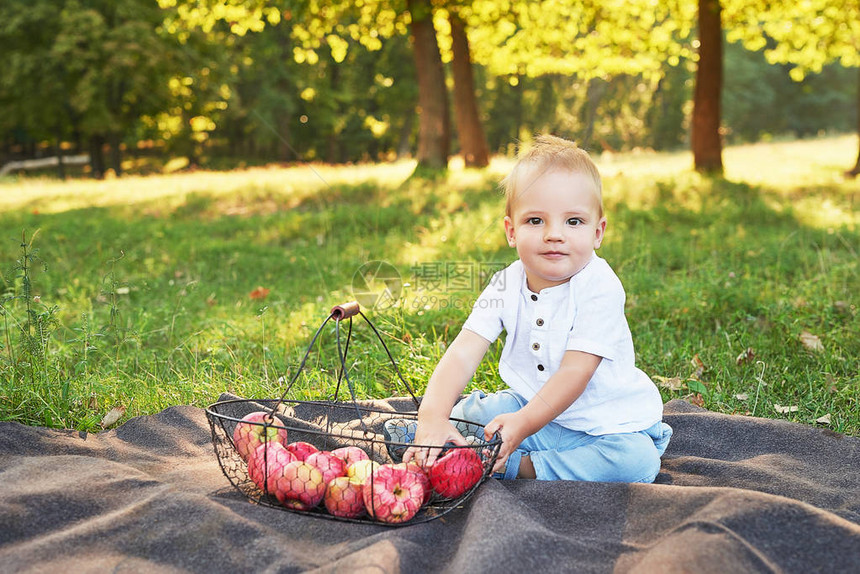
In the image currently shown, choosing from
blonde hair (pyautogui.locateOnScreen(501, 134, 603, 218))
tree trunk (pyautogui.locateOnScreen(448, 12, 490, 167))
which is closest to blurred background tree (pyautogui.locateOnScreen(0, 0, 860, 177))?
tree trunk (pyautogui.locateOnScreen(448, 12, 490, 167))

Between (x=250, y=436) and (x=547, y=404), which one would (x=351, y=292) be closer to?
(x=250, y=436)

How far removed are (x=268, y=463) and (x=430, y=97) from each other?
11855mm

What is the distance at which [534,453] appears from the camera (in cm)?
273

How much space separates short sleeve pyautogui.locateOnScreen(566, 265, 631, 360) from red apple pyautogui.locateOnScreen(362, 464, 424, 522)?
0.78m

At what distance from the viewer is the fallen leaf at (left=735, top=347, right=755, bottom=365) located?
4012 mm

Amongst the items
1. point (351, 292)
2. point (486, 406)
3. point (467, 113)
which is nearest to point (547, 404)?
point (486, 406)

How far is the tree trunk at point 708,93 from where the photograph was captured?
1188 cm

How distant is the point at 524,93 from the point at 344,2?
28014 mm

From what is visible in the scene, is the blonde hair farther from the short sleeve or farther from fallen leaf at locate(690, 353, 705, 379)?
fallen leaf at locate(690, 353, 705, 379)

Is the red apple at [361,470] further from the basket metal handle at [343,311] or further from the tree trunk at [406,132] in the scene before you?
the tree trunk at [406,132]

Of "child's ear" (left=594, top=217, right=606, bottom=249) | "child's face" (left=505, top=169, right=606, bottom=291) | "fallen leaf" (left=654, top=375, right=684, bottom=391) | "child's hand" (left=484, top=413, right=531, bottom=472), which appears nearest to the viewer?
"child's hand" (left=484, top=413, right=531, bottom=472)

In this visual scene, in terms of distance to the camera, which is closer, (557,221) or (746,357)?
(557,221)

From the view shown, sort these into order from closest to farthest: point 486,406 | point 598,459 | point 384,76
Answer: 1. point 598,459
2. point 486,406
3. point 384,76

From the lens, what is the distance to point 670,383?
3832 mm
